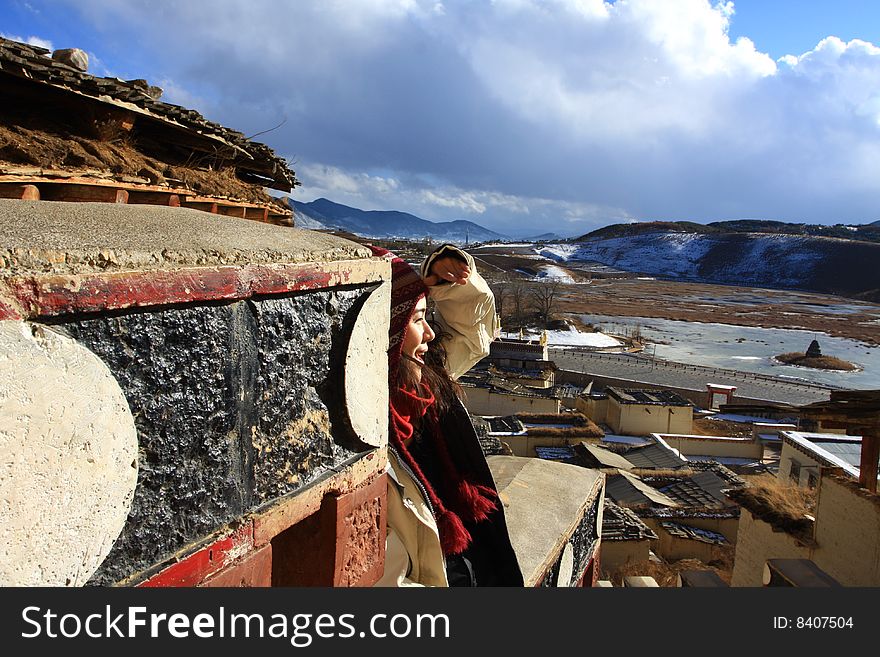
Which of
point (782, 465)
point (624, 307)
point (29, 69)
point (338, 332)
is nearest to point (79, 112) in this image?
point (29, 69)

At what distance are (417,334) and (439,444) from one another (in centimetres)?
49

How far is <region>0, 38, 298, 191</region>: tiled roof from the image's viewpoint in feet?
12.9

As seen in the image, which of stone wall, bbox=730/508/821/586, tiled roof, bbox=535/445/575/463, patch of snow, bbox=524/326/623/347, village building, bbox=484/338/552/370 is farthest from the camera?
patch of snow, bbox=524/326/623/347

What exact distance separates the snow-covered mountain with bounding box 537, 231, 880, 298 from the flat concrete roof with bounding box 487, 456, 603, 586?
251ft

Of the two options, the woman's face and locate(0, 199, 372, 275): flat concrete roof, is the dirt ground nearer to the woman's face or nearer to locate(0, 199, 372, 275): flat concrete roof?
the woman's face

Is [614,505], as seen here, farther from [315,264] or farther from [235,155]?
[315,264]

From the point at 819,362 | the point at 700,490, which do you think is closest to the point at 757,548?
the point at 700,490

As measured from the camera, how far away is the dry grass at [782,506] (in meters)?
6.91

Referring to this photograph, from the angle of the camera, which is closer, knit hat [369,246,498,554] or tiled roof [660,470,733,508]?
knit hat [369,246,498,554]

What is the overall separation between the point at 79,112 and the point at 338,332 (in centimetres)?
410

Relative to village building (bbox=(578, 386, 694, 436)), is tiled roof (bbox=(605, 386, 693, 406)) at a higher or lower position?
higher

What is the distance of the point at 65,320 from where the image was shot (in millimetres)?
1047

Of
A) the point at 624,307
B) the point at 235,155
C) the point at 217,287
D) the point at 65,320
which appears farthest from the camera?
the point at 624,307

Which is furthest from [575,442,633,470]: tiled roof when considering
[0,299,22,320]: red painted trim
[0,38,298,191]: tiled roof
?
[0,299,22,320]: red painted trim
